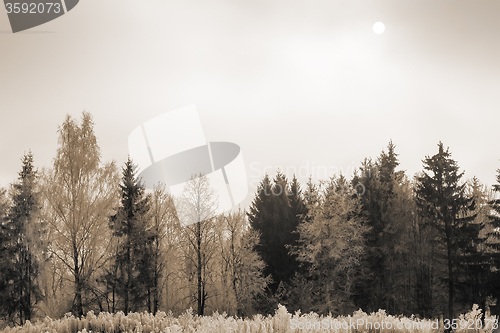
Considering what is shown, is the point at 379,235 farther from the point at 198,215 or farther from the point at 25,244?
the point at 25,244

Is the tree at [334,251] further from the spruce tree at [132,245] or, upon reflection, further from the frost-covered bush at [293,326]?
the frost-covered bush at [293,326]

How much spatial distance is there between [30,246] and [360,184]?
26.8 m

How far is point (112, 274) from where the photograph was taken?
25.1 meters

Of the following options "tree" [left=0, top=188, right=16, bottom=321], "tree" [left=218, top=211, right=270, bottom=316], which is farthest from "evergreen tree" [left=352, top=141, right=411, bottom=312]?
"tree" [left=0, top=188, right=16, bottom=321]

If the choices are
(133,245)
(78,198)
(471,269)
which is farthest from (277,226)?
(78,198)

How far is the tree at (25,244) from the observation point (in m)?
26.8

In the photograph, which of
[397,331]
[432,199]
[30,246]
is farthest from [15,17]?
[432,199]

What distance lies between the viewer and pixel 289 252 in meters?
28.3

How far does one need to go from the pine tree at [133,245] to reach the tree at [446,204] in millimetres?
21913

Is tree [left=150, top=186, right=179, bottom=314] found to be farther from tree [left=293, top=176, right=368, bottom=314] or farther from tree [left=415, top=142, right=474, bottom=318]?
tree [left=415, top=142, right=474, bottom=318]

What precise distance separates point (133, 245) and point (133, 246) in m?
0.07

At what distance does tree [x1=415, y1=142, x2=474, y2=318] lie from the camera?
88.1 ft

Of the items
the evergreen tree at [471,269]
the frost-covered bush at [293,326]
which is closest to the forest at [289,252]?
the evergreen tree at [471,269]

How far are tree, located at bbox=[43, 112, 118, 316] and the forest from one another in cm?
627
